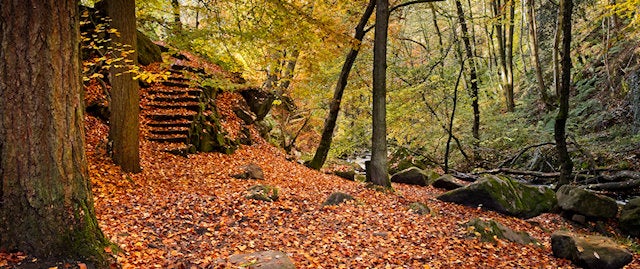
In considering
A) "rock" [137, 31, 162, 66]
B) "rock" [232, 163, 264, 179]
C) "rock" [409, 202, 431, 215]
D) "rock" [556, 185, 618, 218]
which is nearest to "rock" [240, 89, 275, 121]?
"rock" [137, 31, 162, 66]

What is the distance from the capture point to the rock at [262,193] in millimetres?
7621

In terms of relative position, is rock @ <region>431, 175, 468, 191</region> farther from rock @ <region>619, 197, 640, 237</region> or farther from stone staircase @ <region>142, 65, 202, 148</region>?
stone staircase @ <region>142, 65, 202, 148</region>

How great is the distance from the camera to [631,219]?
8.78 metres

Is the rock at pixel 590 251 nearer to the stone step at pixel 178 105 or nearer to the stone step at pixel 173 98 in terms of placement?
the stone step at pixel 178 105

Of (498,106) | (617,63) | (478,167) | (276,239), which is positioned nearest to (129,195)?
(276,239)

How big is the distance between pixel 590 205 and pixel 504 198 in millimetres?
1975

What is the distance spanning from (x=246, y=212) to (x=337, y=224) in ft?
5.31

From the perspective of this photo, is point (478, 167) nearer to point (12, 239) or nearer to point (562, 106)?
point (562, 106)

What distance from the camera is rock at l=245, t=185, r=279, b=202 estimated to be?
7621 mm

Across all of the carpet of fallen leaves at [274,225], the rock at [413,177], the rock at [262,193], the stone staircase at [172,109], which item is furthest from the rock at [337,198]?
the rock at [413,177]

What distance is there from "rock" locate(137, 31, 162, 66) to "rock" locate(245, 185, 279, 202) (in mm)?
7951

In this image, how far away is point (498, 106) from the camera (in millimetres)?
22547

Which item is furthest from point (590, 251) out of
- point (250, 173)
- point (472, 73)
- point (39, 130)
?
point (472, 73)

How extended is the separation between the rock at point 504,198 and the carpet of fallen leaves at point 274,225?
285 mm
